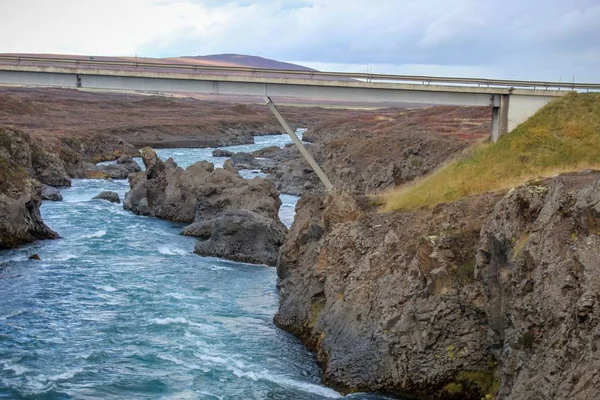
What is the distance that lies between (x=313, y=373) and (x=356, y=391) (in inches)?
94.7

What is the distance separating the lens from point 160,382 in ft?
83.9

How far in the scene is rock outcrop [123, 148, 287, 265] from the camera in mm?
43750

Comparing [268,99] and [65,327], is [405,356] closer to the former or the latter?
[65,327]

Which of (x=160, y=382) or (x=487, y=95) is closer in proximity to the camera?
(x=160, y=382)

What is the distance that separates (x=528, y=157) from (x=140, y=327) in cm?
1760

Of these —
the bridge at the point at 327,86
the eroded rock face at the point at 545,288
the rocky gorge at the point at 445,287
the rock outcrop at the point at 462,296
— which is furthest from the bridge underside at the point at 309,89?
the eroded rock face at the point at 545,288

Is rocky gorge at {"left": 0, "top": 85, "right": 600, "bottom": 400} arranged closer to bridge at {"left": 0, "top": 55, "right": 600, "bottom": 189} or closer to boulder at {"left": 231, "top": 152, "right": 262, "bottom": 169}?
bridge at {"left": 0, "top": 55, "right": 600, "bottom": 189}

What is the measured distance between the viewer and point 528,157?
33.8 metres

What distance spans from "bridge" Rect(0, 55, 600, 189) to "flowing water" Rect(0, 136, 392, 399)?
9.10 m

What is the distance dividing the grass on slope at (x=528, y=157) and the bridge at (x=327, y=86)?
173cm

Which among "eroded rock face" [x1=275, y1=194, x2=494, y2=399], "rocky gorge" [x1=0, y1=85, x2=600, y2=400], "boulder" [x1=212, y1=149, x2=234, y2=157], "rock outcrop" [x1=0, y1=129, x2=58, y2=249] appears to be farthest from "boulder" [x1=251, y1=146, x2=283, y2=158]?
"eroded rock face" [x1=275, y1=194, x2=494, y2=399]

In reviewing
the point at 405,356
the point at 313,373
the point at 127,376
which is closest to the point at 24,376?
the point at 127,376

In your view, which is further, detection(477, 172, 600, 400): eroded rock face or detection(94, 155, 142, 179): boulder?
detection(94, 155, 142, 179): boulder

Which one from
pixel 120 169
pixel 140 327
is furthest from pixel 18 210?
pixel 120 169
